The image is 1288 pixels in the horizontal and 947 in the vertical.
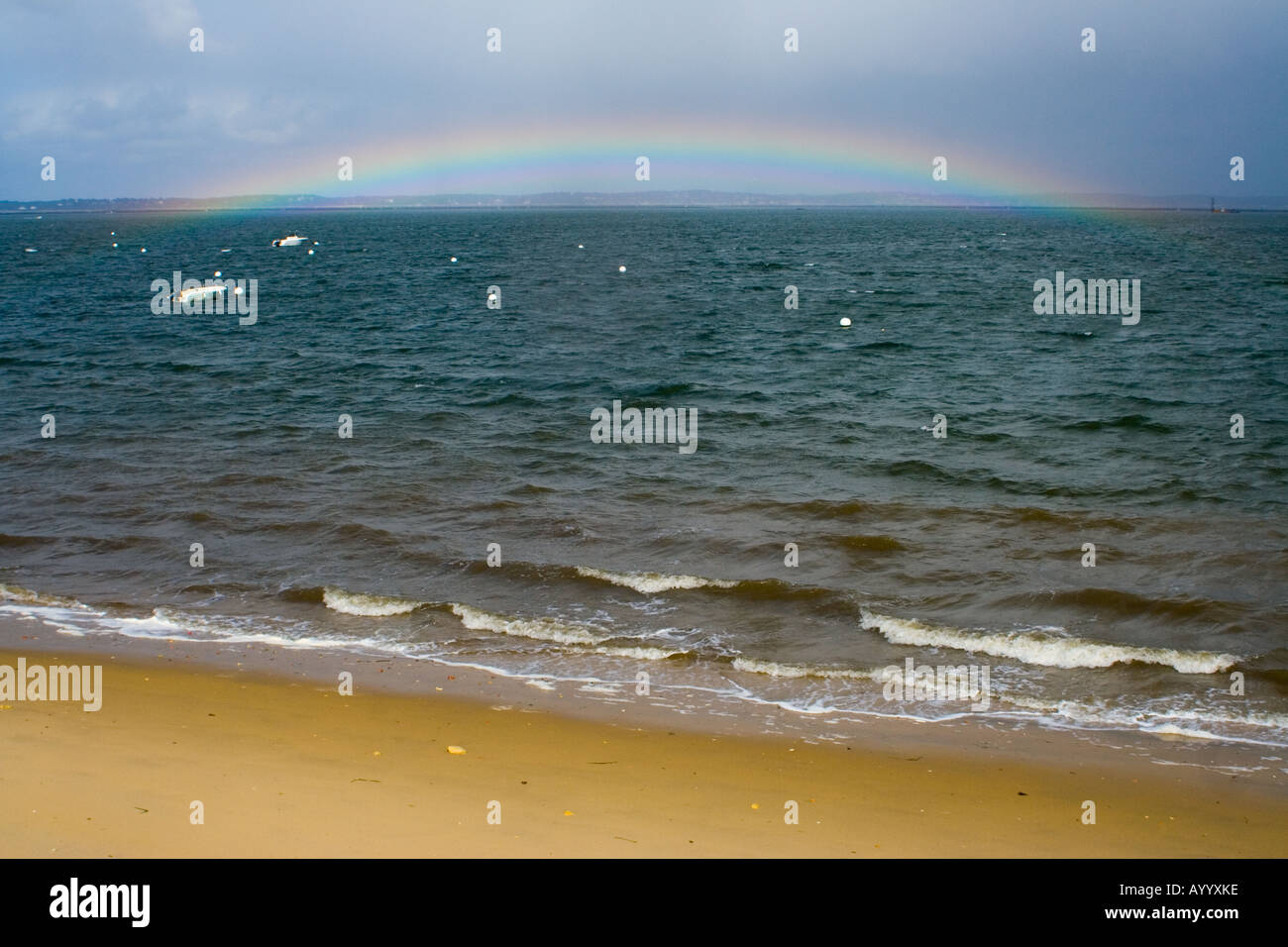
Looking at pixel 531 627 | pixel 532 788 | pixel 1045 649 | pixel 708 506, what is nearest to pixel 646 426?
pixel 708 506

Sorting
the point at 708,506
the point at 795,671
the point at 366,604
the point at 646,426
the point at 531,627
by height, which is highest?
the point at 646,426

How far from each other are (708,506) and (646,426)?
6.38 metres

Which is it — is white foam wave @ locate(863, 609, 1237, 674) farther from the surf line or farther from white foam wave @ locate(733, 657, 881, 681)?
the surf line

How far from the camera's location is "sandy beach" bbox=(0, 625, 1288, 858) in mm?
6355

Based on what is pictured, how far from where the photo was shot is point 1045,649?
10.4 metres

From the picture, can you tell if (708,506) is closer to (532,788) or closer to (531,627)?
(531,627)

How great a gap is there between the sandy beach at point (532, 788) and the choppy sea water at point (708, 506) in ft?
3.47

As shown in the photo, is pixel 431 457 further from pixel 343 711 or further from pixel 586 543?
pixel 343 711

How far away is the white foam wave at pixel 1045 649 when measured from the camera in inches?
398

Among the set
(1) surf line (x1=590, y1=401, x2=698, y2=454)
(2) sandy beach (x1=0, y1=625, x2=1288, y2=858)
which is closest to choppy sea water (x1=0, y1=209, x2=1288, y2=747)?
(1) surf line (x1=590, y1=401, x2=698, y2=454)

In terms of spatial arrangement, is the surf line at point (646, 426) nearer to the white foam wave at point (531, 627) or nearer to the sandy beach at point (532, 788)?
the white foam wave at point (531, 627)

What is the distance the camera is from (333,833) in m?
6.30

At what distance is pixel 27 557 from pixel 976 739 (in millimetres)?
12092
